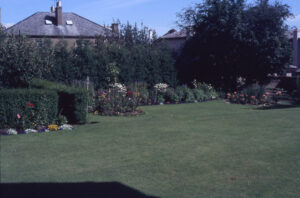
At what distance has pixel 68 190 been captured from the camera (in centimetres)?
554

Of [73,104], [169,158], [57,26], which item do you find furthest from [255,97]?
[57,26]

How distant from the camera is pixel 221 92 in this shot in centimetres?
Result: 2566

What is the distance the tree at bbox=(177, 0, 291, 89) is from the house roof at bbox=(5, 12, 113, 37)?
53.1 ft

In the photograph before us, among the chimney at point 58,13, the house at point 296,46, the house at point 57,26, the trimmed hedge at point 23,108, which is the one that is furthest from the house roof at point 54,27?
the trimmed hedge at point 23,108

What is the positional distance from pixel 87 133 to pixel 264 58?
18794 mm

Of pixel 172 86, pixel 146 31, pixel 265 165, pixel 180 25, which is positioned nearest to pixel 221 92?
pixel 172 86

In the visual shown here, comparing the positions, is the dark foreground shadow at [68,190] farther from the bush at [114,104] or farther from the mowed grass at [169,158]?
the bush at [114,104]

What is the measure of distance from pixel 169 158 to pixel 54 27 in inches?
1480

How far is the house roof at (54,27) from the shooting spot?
4072 centimetres

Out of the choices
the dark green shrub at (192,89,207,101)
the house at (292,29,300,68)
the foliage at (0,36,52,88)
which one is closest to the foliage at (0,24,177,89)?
the foliage at (0,36,52,88)

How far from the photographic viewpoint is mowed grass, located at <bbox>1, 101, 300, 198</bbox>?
5902 millimetres

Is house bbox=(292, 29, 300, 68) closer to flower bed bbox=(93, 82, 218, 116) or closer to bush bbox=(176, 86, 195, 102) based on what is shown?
flower bed bbox=(93, 82, 218, 116)

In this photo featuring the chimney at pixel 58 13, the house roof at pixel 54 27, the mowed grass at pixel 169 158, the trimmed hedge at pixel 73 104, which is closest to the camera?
the mowed grass at pixel 169 158

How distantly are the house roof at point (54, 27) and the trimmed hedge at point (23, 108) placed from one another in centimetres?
2915
